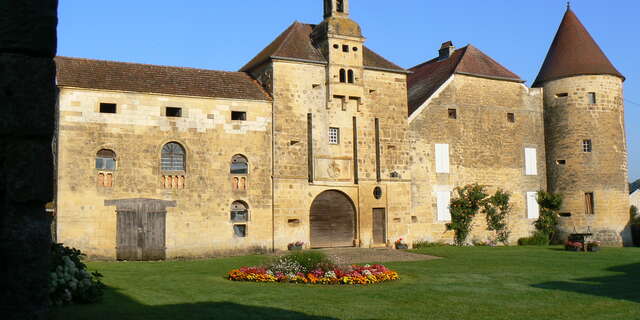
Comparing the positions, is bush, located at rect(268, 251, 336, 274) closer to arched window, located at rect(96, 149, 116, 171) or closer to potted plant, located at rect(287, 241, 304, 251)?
potted plant, located at rect(287, 241, 304, 251)

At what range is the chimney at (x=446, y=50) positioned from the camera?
39.0 metres

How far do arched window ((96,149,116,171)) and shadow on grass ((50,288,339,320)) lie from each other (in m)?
13.1

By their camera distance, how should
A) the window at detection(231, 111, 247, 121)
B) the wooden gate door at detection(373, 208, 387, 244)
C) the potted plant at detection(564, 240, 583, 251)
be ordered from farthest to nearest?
the wooden gate door at detection(373, 208, 387, 244)
the potted plant at detection(564, 240, 583, 251)
the window at detection(231, 111, 247, 121)

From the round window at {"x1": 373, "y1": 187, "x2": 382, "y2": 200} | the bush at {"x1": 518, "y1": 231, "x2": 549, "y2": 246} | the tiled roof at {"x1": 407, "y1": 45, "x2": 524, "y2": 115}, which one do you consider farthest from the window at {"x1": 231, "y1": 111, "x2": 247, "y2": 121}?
the bush at {"x1": 518, "y1": 231, "x2": 549, "y2": 246}

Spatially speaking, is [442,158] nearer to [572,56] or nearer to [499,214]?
[499,214]

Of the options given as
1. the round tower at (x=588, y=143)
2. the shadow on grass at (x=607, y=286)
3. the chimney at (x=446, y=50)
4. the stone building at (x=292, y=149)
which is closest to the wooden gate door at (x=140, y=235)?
the stone building at (x=292, y=149)

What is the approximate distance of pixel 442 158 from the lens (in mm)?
32781

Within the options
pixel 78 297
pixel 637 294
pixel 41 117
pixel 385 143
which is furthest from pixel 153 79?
pixel 41 117

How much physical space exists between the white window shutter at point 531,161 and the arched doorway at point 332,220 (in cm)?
1113

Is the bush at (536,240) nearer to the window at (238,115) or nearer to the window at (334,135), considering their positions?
the window at (334,135)

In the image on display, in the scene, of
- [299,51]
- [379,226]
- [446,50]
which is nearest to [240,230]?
[379,226]

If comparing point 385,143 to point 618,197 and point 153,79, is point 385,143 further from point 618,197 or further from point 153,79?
point 618,197

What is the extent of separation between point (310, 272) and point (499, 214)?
62.8 ft

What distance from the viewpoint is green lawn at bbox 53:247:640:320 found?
11.6m
